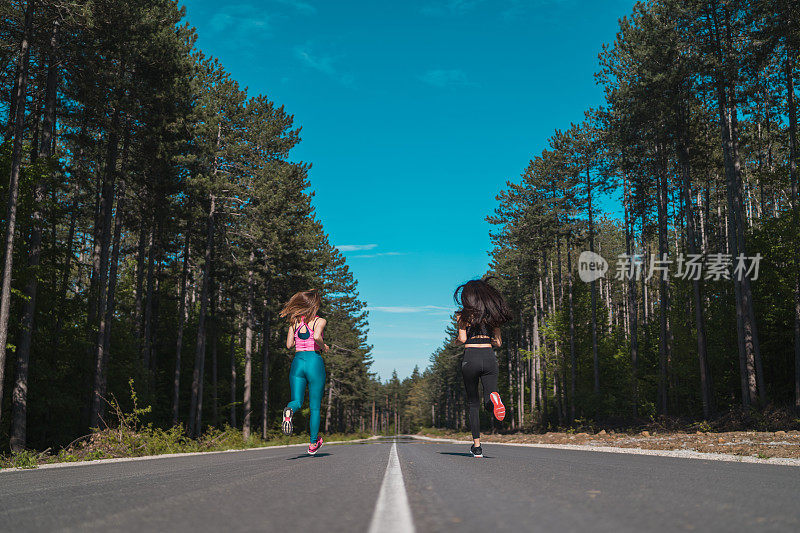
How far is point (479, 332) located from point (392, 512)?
488 cm

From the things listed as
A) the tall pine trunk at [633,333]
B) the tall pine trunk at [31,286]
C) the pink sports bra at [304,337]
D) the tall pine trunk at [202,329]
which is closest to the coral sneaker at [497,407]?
the pink sports bra at [304,337]

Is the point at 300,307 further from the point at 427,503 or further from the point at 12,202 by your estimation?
the point at 12,202

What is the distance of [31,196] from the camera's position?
1602cm

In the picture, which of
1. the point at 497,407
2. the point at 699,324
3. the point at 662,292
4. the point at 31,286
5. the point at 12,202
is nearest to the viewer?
the point at 497,407

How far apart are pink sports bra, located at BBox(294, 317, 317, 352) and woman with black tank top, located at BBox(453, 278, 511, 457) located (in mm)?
2260

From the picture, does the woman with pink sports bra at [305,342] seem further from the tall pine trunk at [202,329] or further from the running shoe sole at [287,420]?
the tall pine trunk at [202,329]

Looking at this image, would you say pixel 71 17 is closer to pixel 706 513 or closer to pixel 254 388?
pixel 706 513

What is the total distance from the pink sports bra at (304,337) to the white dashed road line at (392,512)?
388 cm

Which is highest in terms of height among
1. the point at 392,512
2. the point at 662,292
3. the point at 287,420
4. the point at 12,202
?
the point at 12,202

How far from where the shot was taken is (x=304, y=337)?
7.81 metres

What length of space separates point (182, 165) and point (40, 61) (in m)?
7.28

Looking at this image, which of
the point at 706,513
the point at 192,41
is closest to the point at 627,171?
the point at 192,41

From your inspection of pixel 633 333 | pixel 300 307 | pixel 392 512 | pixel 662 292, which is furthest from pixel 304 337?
pixel 633 333

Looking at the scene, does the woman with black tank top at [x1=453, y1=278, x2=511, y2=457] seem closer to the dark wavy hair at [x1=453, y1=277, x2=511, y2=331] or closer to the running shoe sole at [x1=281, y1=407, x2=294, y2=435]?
the dark wavy hair at [x1=453, y1=277, x2=511, y2=331]
